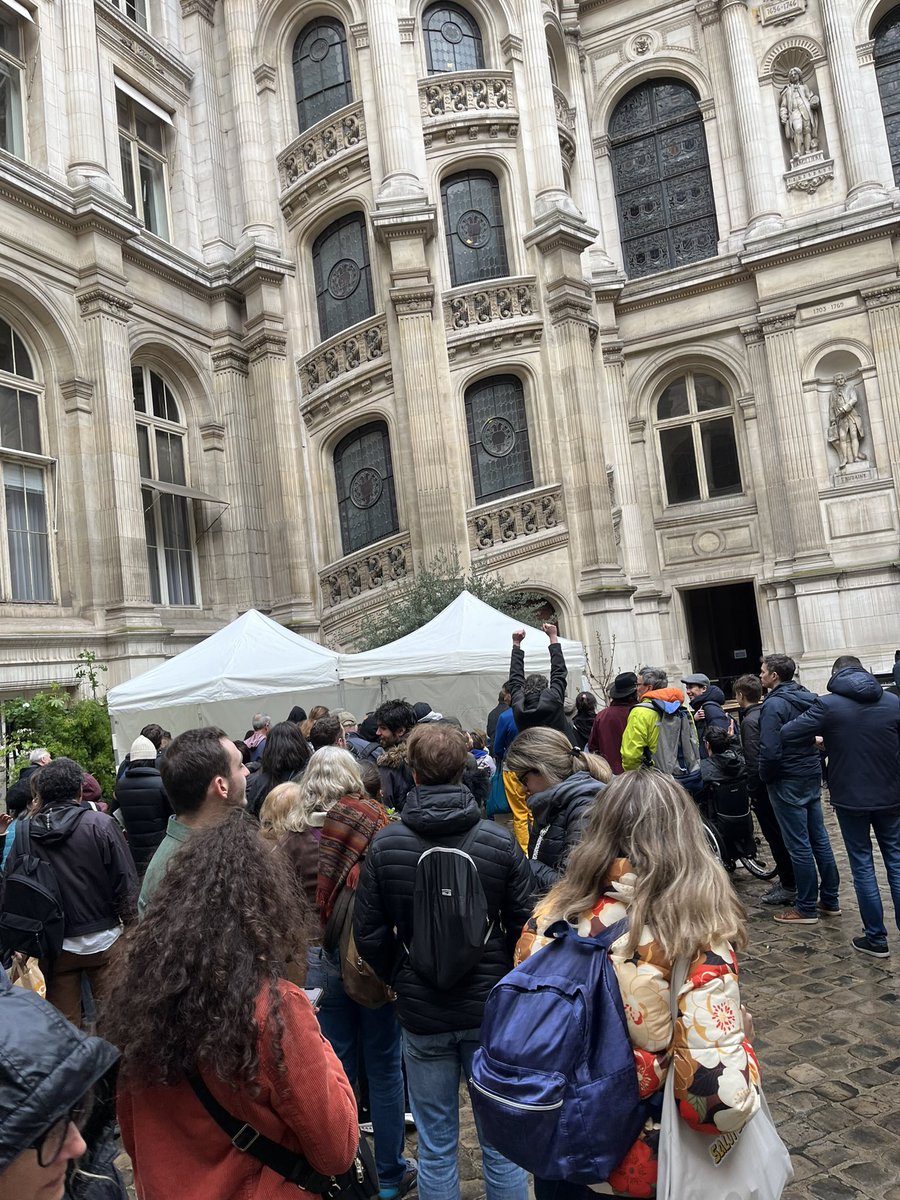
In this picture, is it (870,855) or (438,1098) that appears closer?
(438,1098)

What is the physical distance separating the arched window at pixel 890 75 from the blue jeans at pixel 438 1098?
21.7 metres

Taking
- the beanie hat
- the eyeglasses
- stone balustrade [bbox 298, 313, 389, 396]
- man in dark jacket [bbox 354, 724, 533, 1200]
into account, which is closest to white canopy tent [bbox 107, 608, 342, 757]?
the beanie hat

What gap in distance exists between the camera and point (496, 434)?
17969 mm

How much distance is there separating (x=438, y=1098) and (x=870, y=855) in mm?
3915

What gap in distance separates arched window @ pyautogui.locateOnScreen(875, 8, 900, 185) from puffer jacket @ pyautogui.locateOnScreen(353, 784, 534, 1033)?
2138cm

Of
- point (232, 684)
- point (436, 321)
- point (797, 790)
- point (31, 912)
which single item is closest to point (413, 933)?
point (31, 912)

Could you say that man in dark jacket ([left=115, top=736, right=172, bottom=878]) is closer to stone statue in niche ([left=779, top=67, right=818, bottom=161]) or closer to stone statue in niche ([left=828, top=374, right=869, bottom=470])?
stone statue in niche ([left=828, top=374, right=869, bottom=470])

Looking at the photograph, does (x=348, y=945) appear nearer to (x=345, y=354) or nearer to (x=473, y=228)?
(x=345, y=354)

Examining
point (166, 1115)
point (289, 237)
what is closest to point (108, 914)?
point (166, 1115)

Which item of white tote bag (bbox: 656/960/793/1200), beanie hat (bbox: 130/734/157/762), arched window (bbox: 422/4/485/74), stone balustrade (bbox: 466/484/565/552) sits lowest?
white tote bag (bbox: 656/960/793/1200)

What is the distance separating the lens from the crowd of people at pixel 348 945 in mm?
1756

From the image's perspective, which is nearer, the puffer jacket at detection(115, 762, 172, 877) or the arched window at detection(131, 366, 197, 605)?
the puffer jacket at detection(115, 762, 172, 877)

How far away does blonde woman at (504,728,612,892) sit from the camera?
136 inches

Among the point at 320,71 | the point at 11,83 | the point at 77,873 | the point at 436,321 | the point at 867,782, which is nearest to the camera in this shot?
the point at 77,873
